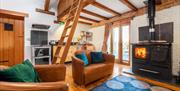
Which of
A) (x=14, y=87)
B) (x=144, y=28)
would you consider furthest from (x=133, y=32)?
(x=14, y=87)

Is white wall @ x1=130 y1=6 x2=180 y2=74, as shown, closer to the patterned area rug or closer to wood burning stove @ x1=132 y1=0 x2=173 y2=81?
wood burning stove @ x1=132 y1=0 x2=173 y2=81

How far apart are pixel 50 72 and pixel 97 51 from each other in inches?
92.3

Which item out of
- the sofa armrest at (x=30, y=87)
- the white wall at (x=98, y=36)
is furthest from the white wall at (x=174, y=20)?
the sofa armrest at (x=30, y=87)

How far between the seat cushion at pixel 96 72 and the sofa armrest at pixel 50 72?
72 centimetres

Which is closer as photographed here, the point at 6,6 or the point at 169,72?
the point at 169,72

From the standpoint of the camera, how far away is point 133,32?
431 cm

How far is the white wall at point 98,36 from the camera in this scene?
603 cm

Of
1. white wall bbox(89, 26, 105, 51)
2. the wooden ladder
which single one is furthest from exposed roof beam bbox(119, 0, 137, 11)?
white wall bbox(89, 26, 105, 51)

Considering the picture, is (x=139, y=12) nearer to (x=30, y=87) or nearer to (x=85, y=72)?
(x=85, y=72)

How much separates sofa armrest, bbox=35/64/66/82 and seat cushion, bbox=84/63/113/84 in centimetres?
72

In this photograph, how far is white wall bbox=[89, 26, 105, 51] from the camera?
6.03m

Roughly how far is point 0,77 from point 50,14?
3.97 meters

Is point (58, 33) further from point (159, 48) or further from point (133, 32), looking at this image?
point (159, 48)

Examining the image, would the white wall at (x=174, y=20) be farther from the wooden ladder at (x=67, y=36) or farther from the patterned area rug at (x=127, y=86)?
the wooden ladder at (x=67, y=36)
